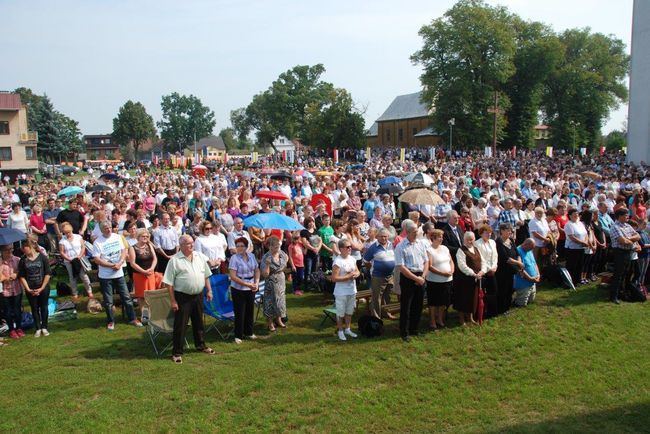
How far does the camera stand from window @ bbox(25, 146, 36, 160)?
173 ft

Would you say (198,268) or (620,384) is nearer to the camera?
(620,384)

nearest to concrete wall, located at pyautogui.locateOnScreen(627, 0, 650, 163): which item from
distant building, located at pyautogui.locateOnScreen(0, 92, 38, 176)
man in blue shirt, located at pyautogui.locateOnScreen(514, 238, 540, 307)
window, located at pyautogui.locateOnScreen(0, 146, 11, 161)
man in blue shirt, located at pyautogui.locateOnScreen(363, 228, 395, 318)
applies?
man in blue shirt, located at pyautogui.locateOnScreen(514, 238, 540, 307)

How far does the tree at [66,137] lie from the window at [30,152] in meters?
9.55

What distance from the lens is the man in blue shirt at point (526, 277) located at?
905cm

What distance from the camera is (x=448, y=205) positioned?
13.3m

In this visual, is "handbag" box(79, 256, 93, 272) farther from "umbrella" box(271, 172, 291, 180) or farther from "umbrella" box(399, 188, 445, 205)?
"umbrella" box(271, 172, 291, 180)

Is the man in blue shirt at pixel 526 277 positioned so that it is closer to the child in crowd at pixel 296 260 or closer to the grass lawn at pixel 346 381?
the grass lawn at pixel 346 381

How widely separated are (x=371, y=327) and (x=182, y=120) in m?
115

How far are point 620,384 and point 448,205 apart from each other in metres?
6.93

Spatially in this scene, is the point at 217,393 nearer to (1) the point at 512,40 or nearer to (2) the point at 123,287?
(2) the point at 123,287

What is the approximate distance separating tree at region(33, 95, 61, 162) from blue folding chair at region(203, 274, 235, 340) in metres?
61.6

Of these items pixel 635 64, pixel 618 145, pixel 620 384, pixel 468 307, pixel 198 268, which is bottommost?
pixel 620 384

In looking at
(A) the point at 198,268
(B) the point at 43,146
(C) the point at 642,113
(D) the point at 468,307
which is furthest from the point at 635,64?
(B) the point at 43,146

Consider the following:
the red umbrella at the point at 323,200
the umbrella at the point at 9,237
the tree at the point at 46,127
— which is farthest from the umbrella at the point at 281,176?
the tree at the point at 46,127
